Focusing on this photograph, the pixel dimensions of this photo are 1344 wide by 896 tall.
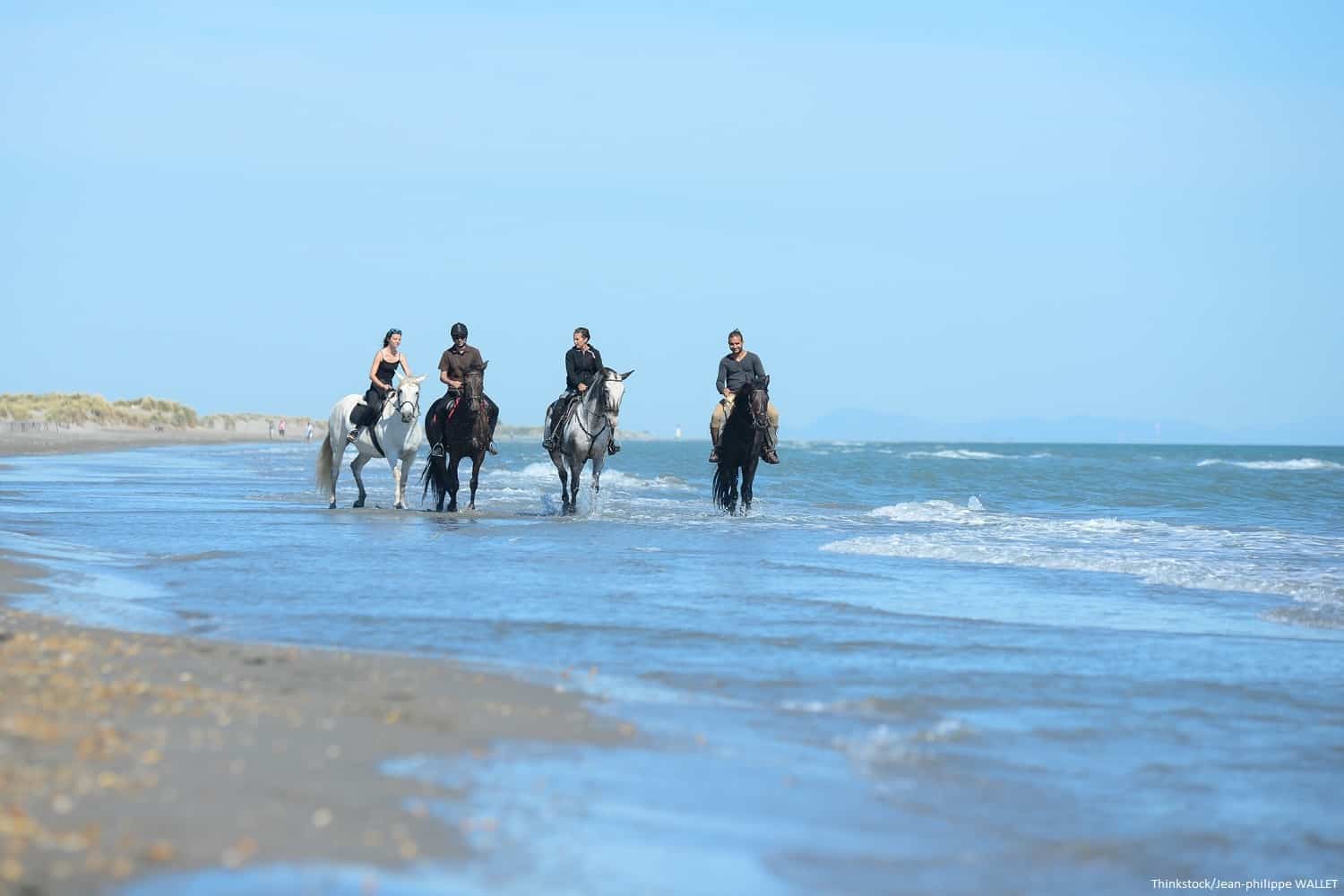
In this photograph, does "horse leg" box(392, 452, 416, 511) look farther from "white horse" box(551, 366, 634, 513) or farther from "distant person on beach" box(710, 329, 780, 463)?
"distant person on beach" box(710, 329, 780, 463)

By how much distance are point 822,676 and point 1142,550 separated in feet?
31.5

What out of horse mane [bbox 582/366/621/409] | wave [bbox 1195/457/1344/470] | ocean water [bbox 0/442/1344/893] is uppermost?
horse mane [bbox 582/366/621/409]

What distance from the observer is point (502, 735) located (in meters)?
5.39

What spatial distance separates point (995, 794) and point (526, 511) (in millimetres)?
15591

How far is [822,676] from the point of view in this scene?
23.3 ft

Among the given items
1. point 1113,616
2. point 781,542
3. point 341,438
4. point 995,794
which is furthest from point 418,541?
point 995,794

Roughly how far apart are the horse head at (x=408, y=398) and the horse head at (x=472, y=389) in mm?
633

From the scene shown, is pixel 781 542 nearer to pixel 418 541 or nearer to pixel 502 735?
pixel 418 541

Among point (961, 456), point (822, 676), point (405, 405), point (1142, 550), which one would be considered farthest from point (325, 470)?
point (961, 456)

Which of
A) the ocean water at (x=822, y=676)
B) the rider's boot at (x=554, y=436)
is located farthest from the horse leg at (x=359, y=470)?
the rider's boot at (x=554, y=436)

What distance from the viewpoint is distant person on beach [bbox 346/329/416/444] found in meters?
18.4

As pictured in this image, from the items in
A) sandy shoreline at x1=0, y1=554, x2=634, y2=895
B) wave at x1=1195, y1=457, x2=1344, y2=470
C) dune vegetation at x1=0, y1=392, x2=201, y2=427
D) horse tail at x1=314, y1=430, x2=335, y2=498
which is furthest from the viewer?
dune vegetation at x1=0, y1=392, x2=201, y2=427

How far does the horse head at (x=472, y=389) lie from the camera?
1805cm

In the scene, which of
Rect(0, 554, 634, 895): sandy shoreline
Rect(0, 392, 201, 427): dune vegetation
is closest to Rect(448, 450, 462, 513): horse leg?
Rect(0, 554, 634, 895): sandy shoreline
